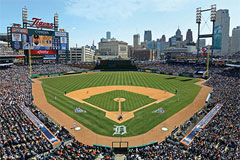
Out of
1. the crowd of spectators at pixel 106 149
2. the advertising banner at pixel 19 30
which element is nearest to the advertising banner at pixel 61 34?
the advertising banner at pixel 19 30

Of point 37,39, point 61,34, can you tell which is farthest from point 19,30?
point 61,34

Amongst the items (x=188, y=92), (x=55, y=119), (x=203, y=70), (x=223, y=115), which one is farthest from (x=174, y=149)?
(x=203, y=70)

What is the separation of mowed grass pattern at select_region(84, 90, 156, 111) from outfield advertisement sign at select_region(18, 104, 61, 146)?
1110cm

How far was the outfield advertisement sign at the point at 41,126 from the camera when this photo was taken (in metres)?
18.3

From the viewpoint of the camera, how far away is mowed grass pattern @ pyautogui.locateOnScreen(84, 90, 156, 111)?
3069 cm

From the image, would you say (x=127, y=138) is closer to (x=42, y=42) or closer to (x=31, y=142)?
(x=31, y=142)

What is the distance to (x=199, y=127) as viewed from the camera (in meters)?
21.8

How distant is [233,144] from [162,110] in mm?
13351

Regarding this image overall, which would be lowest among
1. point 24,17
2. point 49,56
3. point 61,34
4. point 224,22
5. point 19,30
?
point 49,56

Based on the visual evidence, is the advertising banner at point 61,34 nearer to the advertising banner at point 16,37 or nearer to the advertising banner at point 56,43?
the advertising banner at point 56,43

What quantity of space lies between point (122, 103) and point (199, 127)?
14.8 meters

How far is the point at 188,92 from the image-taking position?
42.3 metres

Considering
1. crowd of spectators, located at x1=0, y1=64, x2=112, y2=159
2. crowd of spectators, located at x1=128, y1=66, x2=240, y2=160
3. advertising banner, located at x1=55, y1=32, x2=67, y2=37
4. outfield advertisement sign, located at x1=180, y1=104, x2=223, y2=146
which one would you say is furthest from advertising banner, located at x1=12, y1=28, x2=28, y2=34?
outfield advertisement sign, located at x1=180, y1=104, x2=223, y2=146

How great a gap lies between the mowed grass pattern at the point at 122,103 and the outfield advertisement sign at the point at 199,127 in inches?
434
